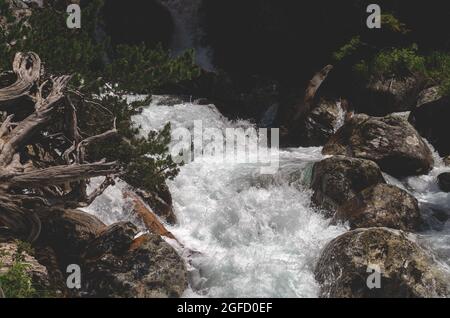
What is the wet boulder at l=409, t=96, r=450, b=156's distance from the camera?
17.9 meters

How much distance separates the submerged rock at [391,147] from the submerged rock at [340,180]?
2343 mm

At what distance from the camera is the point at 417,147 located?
16.2 meters

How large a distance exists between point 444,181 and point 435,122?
3.98 metres

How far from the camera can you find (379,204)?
12500 millimetres

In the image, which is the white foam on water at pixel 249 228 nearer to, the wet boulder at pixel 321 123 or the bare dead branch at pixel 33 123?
the wet boulder at pixel 321 123

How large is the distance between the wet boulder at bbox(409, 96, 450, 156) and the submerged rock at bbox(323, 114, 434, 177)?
1.41m

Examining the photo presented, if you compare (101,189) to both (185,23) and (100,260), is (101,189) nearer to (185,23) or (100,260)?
(100,260)

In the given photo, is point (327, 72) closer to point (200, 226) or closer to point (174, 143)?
point (174, 143)

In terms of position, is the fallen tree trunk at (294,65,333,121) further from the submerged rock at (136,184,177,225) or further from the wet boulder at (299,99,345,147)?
the submerged rock at (136,184,177,225)

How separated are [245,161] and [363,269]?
8.66 meters

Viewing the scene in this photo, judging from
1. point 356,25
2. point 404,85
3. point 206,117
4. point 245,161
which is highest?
point 356,25

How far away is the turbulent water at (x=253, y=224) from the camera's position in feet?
32.0

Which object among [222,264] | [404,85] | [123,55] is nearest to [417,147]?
[404,85]

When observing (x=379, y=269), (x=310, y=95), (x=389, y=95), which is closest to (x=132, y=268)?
(x=379, y=269)
